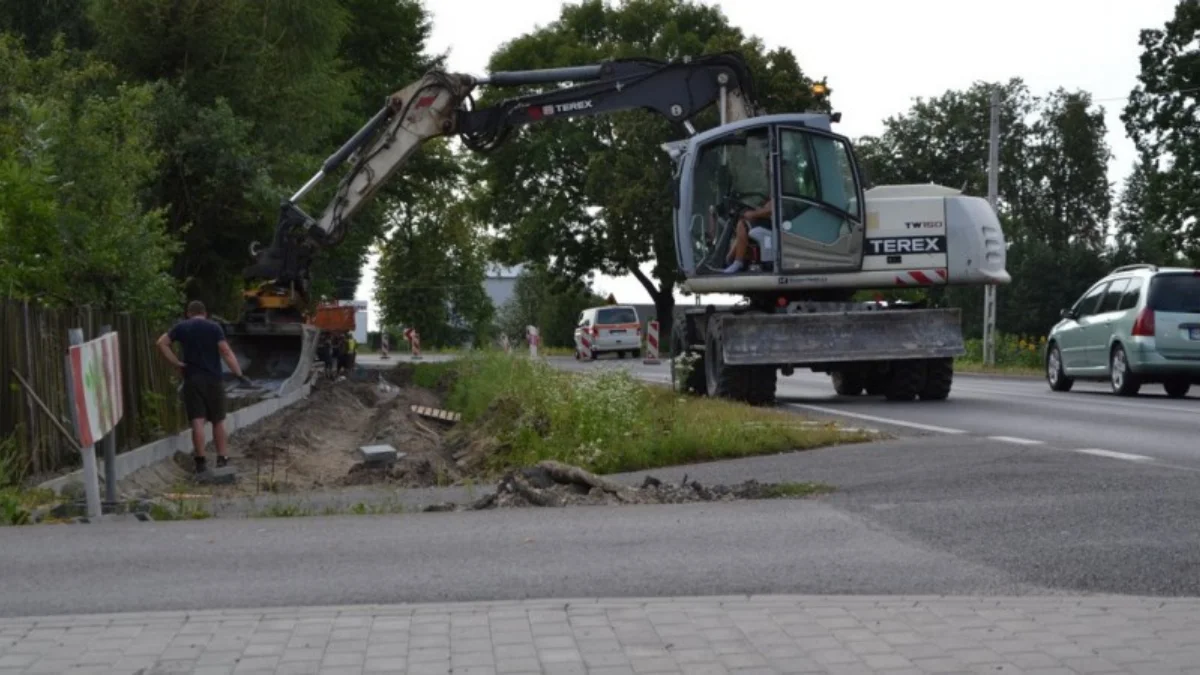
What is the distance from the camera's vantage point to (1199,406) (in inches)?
894

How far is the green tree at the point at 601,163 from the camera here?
65.2 metres

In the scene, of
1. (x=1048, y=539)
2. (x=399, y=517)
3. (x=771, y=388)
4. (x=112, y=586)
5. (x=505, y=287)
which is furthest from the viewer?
(x=505, y=287)

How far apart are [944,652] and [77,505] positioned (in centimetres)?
789

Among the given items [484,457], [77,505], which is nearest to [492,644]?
[77,505]

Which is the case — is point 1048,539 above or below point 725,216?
below

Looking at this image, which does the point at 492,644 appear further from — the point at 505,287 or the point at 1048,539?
the point at 505,287

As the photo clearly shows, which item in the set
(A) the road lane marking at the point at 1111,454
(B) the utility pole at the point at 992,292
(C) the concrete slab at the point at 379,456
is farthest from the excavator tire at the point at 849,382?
(B) the utility pole at the point at 992,292

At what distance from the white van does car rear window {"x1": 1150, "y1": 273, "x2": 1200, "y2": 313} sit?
3686cm

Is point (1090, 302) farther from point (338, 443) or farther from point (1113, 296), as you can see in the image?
point (338, 443)

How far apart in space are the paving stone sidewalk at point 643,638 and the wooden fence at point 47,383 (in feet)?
26.1

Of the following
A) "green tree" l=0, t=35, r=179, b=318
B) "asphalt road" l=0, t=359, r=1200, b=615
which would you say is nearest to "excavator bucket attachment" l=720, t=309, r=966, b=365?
"green tree" l=0, t=35, r=179, b=318

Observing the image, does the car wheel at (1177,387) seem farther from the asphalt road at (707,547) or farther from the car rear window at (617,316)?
the car rear window at (617,316)

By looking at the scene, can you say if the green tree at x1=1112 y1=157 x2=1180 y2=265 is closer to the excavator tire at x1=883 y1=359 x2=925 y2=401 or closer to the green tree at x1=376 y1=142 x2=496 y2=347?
the green tree at x1=376 y1=142 x2=496 y2=347

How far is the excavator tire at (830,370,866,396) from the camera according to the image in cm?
2605
